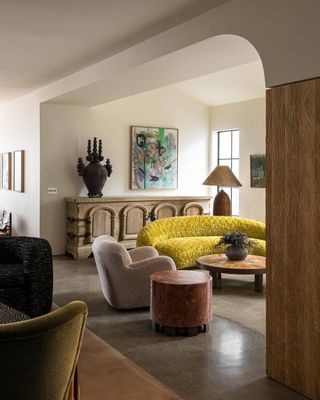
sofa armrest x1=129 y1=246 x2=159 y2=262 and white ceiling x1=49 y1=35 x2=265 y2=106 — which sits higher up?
white ceiling x1=49 y1=35 x2=265 y2=106

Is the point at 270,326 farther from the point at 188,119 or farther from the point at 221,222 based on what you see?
the point at 188,119

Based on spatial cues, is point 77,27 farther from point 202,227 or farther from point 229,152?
point 229,152

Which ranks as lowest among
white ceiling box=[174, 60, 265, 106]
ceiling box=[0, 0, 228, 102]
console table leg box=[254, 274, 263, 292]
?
console table leg box=[254, 274, 263, 292]

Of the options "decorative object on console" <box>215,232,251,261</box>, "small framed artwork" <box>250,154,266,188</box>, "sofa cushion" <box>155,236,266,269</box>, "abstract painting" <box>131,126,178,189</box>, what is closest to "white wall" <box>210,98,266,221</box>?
"small framed artwork" <box>250,154,266,188</box>

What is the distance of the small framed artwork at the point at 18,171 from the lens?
8.61 meters

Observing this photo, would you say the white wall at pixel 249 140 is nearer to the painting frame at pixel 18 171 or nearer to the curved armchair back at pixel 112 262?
the painting frame at pixel 18 171

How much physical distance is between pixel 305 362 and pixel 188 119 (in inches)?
260

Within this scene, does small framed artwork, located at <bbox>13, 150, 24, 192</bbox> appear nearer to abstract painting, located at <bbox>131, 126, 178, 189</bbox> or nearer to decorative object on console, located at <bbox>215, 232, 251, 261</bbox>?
abstract painting, located at <bbox>131, 126, 178, 189</bbox>

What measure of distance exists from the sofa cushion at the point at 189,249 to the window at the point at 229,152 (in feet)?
7.75

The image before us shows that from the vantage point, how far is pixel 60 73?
6.53 meters

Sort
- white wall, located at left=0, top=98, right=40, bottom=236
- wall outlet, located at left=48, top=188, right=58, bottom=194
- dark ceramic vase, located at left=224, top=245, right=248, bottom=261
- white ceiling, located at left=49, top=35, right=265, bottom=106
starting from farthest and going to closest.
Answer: white wall, located at left=0, top=98, right=40, bottom=236
wall outlet, located at left=48, top=188, right=58, bottom=194
dark ceramic vase, located at left=224, top=245, right=248, bottom=261
white ceiling, located at left=49, top=35, right=265, bottom=106

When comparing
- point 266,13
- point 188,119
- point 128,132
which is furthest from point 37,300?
point 188,119

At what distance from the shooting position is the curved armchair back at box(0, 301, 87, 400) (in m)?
1.68

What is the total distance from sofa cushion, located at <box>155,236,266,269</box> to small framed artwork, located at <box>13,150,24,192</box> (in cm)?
341
